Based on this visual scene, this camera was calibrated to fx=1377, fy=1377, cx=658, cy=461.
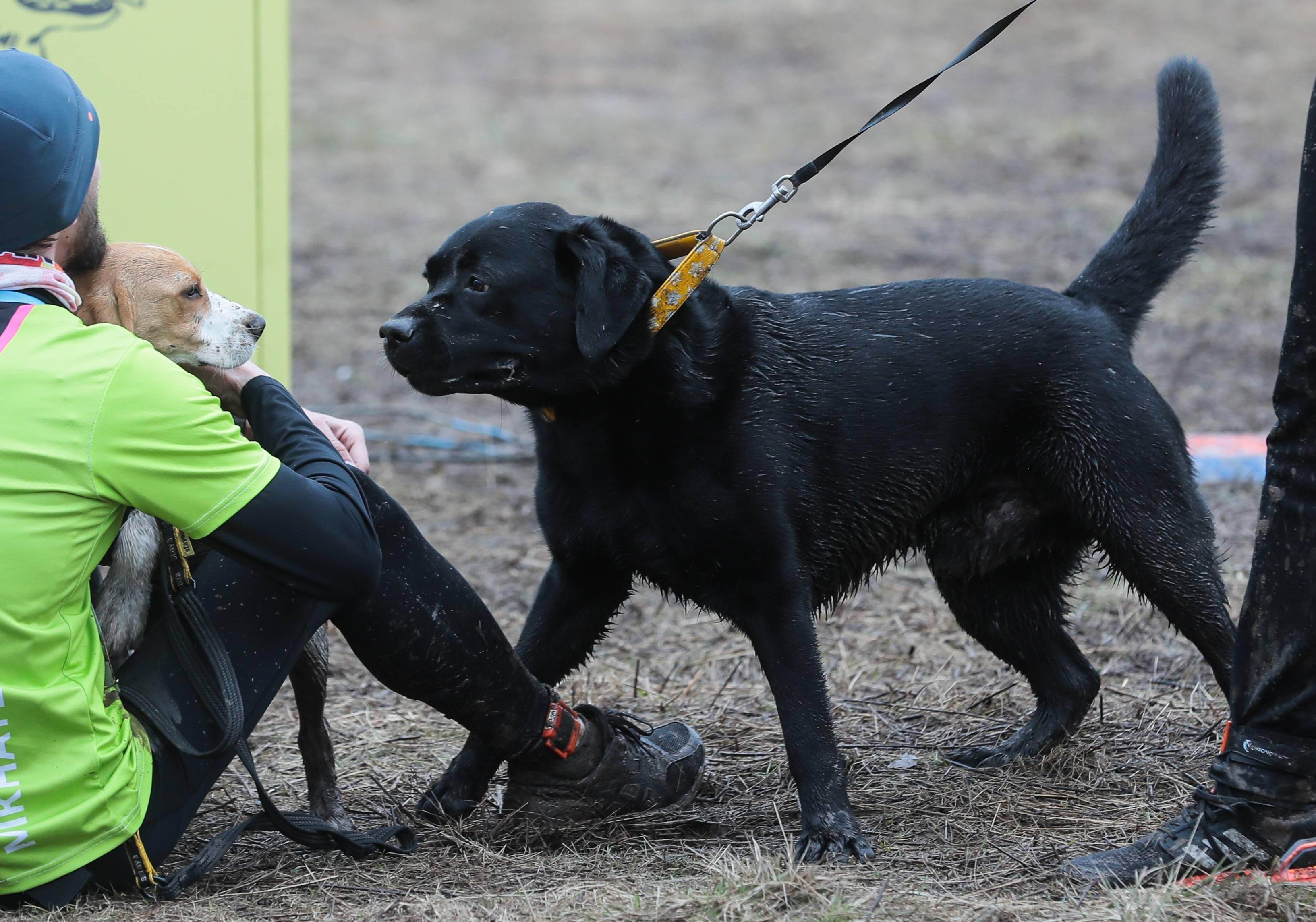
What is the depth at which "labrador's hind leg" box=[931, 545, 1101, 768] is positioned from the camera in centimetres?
335

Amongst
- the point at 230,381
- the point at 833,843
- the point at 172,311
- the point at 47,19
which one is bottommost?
the point at 833,843

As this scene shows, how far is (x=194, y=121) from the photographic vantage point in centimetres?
440

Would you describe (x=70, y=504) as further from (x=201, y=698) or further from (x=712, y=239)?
(x=712, y=239)

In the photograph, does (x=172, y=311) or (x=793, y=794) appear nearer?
(x=172, y=311)

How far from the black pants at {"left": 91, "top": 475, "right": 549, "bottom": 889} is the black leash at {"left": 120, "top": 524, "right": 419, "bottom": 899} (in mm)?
21

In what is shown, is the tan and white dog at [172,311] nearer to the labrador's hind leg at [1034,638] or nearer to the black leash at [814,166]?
the black leash at [814,166]

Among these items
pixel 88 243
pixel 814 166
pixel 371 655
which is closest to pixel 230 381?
pixel 88 243

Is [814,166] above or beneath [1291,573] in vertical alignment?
above

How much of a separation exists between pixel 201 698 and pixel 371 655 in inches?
13.3

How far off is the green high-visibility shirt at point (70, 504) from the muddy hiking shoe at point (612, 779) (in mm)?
889

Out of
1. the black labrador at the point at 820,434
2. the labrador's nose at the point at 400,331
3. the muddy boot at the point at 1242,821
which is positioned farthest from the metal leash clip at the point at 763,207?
the muddy boot at the point at 1242,821

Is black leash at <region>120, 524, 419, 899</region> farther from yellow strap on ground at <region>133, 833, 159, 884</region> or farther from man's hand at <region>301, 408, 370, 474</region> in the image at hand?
man's hand at <region>301, 408, 370, 474</region>

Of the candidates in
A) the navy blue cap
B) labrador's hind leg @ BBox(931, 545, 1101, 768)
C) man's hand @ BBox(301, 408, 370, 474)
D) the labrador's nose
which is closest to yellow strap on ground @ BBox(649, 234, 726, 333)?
the labrador's nose

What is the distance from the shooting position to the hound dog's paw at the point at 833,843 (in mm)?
2707
